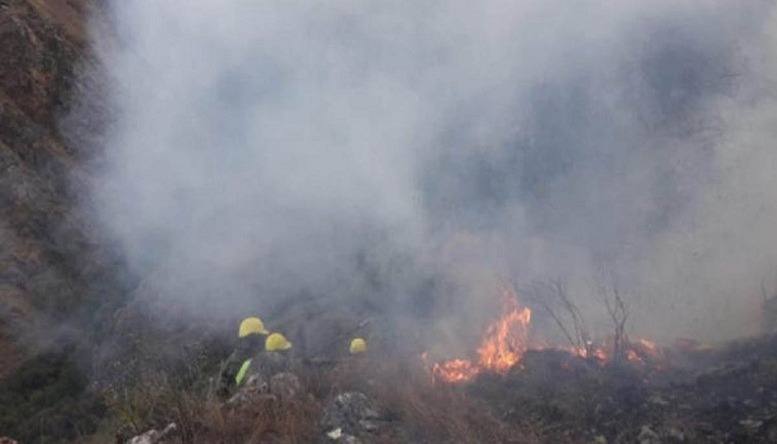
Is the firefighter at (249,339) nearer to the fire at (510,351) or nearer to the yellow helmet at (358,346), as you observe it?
the yellow helmet at (358,346)

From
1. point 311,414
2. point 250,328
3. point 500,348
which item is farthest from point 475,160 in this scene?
point 311,414

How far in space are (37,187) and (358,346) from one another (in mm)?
9387

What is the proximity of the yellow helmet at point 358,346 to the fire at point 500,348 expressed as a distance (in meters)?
0.99

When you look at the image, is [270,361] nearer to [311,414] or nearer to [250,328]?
[250,328]

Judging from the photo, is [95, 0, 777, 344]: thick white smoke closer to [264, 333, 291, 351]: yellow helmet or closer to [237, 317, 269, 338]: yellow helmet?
[237, 317, 269, 338]: yellow helmet

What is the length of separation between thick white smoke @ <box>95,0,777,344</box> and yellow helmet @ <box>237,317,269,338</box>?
635 mm

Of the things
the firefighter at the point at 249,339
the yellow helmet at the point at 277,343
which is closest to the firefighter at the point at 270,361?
the yellow helmet at the point at 277,343

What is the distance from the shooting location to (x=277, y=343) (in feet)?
32.5

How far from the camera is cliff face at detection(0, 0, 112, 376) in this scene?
567 inches

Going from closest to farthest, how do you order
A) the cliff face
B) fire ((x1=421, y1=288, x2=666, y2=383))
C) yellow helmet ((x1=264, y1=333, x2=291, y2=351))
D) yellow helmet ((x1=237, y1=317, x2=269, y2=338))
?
fire ((x1=421, y1=288, x2=666, y2=383)) < yellow helmet ((x1=264, y1=333, x2=291, y2=351)) < yellow helmet ((x1=237, y1=317, x2=269, y2=338)) < the cliff face

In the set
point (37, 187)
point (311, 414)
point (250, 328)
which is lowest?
point (311, 414)

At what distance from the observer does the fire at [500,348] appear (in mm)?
8914

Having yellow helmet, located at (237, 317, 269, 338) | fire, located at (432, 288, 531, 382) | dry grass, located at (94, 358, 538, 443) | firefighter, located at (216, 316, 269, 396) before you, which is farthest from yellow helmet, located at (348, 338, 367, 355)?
yellow helmet, located at (237, 317, 269, 338)

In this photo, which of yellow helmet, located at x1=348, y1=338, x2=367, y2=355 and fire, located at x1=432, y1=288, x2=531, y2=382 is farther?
yellow helmet, located at x1=348, y1=338, x2=367, y2=355
